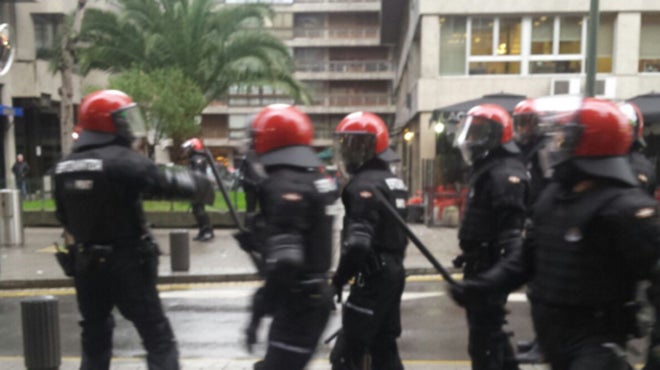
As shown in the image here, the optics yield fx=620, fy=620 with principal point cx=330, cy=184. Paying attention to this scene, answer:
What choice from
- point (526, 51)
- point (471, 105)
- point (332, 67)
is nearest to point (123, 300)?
point (471, 105)

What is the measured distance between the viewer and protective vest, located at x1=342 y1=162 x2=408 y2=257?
3.95 meters

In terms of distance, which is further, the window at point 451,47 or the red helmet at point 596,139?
the window at point 451,47

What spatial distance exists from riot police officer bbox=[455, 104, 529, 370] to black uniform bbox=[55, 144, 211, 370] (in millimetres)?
1962

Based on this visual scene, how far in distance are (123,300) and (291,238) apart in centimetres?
144

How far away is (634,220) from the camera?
2520 mm

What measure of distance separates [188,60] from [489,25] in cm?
939

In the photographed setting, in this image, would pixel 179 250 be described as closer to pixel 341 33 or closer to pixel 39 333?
pixel 39 333

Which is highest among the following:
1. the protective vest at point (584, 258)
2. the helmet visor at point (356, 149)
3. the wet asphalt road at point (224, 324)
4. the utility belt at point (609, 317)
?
the helmet visor at point (356, 149)

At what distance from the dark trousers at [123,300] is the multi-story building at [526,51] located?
535 inches

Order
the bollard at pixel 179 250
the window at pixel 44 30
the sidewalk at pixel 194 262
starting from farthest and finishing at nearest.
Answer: the window at pixel 44 30
the bollard at pixel 179 250
the sidewalk at pixel 194 262

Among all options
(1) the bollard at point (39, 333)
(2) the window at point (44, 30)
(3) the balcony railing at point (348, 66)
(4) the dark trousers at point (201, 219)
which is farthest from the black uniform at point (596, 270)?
(3) the balcony railing at point (348, 66)

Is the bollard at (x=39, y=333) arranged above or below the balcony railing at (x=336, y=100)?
below

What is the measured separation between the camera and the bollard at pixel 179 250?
951cm

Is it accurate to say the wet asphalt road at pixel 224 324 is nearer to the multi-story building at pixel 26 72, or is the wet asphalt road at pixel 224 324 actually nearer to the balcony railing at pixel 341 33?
the multi-story building at pixel 26 72
